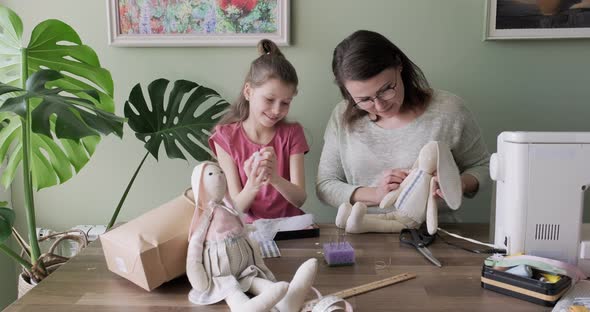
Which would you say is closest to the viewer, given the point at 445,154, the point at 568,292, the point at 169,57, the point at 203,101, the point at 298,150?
the point at 568,292

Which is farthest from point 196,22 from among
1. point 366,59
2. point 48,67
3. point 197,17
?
point 366,59

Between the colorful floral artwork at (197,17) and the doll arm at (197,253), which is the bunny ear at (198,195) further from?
the colorful floral artwork at (197,17)

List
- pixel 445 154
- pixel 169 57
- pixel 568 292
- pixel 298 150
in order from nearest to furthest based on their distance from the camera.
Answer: pixel 568 292 < pixel 445 154 < pixel 298 150 < pixel 169 57

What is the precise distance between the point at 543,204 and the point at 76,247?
155cm

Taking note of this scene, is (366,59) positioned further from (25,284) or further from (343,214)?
(25,284)

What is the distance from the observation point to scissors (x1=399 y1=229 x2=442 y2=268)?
0.95 meters

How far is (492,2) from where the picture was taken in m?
1.49

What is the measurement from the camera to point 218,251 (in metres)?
0.75

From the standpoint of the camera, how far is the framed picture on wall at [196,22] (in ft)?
5.04

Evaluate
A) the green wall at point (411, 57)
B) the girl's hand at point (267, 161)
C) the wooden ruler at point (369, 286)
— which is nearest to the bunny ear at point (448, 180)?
the wooden ruler at point (369, 286)

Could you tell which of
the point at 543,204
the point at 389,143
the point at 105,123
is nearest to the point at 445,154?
the point at 543,204

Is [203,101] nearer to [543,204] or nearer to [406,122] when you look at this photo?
[406,122]

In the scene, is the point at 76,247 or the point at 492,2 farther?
the point at 76,247

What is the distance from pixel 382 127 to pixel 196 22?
760mm
